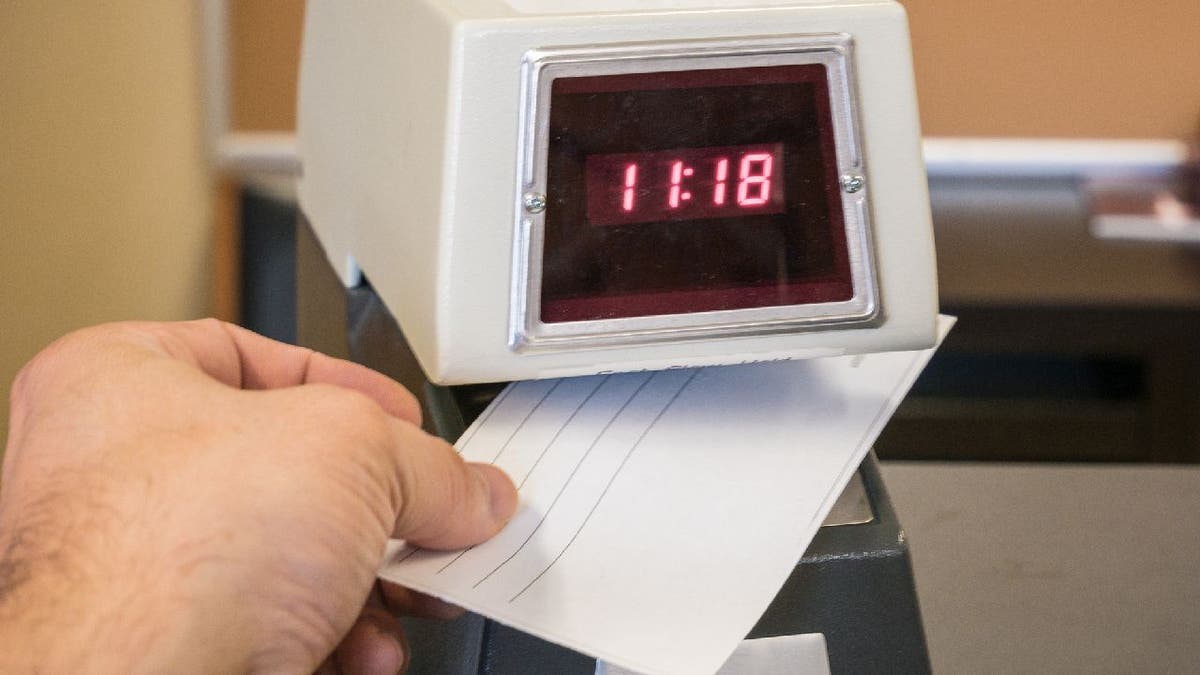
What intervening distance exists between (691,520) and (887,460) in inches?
12.8

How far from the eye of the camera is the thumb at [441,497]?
41cm

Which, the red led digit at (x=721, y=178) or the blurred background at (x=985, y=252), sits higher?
the red led digit at (x=721, y=178)

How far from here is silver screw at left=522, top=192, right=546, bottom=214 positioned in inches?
18.7

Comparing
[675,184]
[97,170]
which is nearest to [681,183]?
[675,184]

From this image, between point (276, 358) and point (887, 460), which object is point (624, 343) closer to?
point (276, 358)

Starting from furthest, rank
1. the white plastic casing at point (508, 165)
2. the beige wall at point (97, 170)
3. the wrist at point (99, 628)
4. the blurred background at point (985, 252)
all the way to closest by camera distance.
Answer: the beige wall at point (97, 170) < the blurred background at point (985, 252) < the white plastic casing at point (508, 165) < the wrist at point (99, 628)

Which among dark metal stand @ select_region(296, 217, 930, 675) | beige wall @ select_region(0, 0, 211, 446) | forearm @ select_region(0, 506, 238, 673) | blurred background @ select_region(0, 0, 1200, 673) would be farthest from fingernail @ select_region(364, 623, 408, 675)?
beige wall @ select_region(0, 0, 211, 446)

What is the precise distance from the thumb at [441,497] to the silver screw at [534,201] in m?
0.10

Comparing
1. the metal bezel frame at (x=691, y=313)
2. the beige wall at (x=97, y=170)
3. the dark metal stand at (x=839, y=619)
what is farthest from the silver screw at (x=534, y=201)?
the beige wall at (x=97, y=170)

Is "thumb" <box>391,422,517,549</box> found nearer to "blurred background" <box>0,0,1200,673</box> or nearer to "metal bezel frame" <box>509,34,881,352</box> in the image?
"metal bezel frame" <box>509,34,881,352</box>

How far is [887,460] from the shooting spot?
2.47ft

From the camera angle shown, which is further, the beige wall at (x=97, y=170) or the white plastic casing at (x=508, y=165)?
the beige wall at (x=97, y=170)

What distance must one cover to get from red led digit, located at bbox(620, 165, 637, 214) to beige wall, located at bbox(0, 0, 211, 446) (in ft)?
1.26

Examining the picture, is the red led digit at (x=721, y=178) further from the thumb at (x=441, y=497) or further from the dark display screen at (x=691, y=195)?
the thumb at (x=441, y=497)
